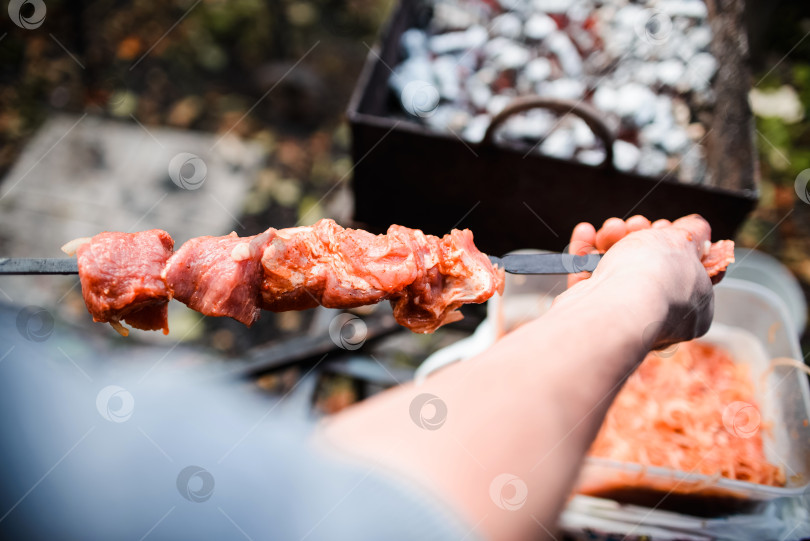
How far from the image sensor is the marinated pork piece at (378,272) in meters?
1.67

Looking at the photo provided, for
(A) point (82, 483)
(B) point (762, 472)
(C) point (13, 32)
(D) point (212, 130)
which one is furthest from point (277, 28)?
(B) point (762, 472)

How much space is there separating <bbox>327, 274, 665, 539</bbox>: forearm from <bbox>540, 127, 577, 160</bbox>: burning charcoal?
2.07 m

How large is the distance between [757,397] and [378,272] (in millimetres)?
1953

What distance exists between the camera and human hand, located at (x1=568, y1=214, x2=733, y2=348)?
1544 millimetres

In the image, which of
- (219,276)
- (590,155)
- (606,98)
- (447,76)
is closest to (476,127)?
(447,76)

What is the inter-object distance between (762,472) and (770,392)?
0.39m

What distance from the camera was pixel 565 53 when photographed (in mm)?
3871

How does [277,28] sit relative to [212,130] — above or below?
above

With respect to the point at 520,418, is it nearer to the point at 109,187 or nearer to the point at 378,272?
the point at 378,272

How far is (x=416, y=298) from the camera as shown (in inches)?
68.9

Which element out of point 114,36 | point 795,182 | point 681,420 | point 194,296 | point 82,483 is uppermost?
point 194,296

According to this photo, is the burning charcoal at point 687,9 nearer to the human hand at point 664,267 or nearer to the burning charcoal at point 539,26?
the burning charcoal at point 539,26

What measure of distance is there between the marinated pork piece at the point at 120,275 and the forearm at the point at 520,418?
2.52ft

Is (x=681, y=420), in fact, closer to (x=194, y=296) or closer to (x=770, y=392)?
(x=770, y=392)
